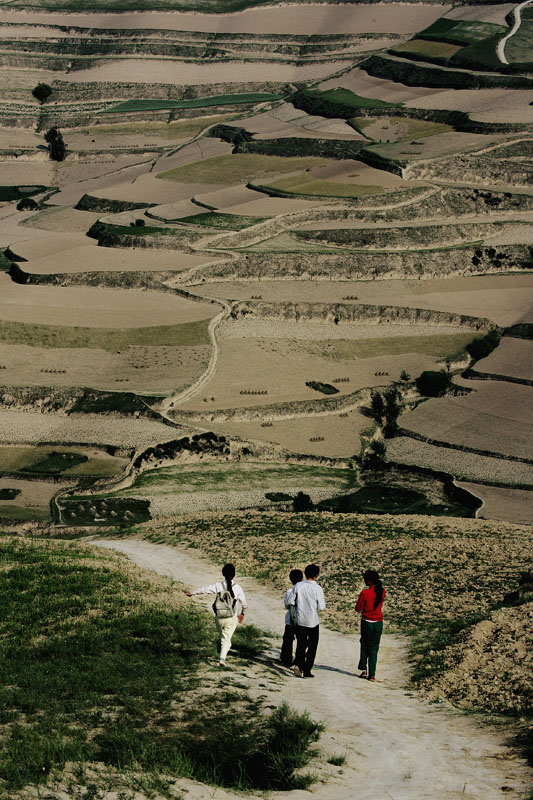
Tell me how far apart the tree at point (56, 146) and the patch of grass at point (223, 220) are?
70293mm

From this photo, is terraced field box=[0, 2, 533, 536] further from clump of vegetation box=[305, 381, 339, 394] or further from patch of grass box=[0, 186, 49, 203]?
patch of grass box=[0, 186, 49, 203]

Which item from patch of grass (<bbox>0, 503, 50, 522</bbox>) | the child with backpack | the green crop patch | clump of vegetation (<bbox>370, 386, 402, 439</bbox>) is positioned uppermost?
the child with backpack

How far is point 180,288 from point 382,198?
33.8 metres

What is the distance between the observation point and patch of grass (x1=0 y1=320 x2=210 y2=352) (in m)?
91.9

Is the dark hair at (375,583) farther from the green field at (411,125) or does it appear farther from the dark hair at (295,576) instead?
the green field at (411,125)

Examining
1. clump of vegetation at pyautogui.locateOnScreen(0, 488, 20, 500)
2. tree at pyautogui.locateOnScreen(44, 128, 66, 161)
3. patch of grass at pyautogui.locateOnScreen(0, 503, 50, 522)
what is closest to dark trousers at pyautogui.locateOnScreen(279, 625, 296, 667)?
patch of grass at pyautogui.locateOnScreen(0, 503, 50, 522)

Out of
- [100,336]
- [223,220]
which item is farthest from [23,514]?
[223,220]

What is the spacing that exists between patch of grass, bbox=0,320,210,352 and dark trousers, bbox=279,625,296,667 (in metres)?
67.5

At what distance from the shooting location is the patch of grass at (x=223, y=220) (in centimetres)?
12394

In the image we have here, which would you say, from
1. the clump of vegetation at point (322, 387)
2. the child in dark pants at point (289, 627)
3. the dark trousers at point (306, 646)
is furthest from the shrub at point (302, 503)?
the dark trousers at point (306, 646)

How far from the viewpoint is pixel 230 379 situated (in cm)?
8788

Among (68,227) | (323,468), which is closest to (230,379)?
(323,468)

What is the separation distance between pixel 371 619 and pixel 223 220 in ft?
345

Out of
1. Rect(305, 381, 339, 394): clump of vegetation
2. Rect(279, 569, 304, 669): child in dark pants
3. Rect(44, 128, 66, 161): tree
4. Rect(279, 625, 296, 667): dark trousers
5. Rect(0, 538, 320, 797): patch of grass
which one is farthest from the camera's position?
Rect(44, 128, 66, 161): tree
